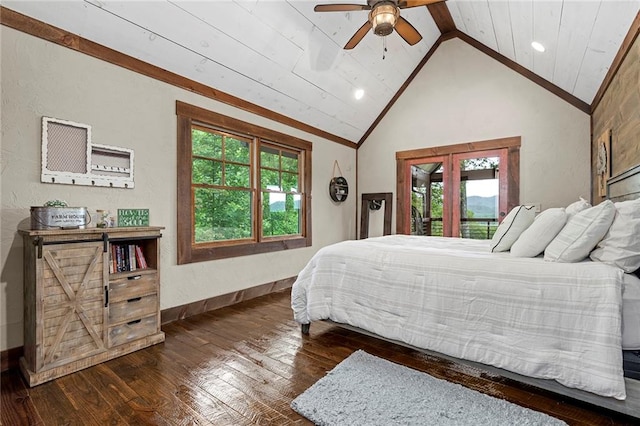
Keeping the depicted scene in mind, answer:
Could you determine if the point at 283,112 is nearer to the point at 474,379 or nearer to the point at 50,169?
the point at 50,169

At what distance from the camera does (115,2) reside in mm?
2291

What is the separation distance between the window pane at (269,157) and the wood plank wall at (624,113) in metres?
3.55

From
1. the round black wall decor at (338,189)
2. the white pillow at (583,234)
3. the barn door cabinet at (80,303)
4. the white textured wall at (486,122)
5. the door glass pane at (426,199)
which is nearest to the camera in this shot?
the white pillow at (583,234)

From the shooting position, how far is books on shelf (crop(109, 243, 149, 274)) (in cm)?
240

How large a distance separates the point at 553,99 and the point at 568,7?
1914 mm

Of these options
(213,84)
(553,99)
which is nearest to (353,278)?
(213,84)

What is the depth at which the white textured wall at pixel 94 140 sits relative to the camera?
6.79 ft

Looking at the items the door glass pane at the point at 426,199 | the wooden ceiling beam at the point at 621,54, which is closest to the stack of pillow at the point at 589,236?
the wooden ceiling beam at the point at 621,54

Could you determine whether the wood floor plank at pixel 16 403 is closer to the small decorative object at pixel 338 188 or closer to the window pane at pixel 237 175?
the window pane at pixel 237 175

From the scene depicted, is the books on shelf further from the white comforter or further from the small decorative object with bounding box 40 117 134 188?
the white comforter

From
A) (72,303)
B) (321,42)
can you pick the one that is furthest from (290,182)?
(72,303)

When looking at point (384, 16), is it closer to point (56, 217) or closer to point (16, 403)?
point (56, 217)

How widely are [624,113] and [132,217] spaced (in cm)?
416

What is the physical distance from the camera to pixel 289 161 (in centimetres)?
455
